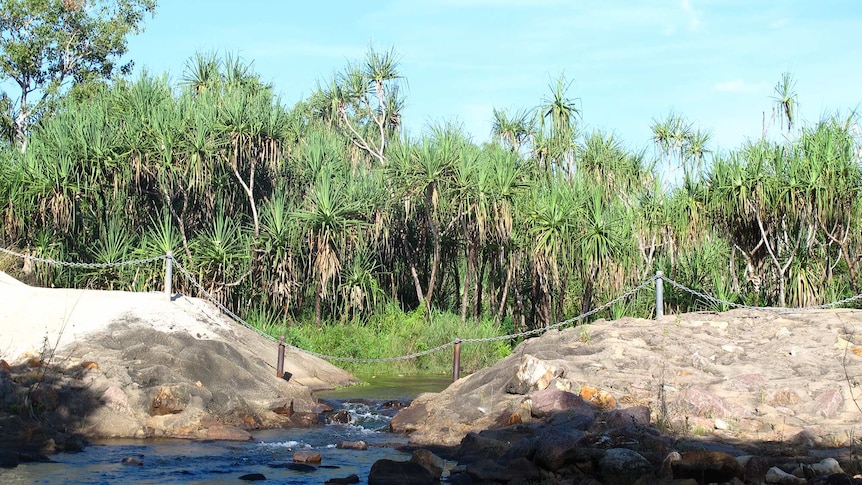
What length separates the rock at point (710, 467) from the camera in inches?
306

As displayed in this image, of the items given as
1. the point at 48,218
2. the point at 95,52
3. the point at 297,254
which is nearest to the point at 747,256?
the point at 297,254

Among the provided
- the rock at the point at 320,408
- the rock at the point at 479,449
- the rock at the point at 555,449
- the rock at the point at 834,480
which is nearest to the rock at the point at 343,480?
the rock at the point at 479,449

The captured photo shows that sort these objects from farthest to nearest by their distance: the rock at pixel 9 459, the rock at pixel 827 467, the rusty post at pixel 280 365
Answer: the rusty post at pixel 280 365, the rock at pixel 9 459, the rock at pixel 827 467

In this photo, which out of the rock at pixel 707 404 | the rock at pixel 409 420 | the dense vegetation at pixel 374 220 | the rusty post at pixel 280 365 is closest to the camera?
the rock at pixel 707 404

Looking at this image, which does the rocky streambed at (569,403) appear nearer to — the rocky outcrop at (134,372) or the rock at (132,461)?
the rocky outcrop at (134,372)

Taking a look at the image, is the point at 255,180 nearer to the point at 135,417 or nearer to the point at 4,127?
the point at 4,127

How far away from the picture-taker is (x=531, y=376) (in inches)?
455

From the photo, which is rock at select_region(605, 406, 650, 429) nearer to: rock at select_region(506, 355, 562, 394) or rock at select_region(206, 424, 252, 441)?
rock at select_region(506, 355, 562, 394)

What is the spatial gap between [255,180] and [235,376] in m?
10.7

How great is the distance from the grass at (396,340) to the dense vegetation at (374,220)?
0.25 feet

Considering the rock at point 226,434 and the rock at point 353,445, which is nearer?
the rock at point 353,445

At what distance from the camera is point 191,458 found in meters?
9.83

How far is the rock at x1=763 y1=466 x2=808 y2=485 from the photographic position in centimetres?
759

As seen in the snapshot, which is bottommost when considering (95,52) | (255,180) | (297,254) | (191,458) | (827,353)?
(191,458)
